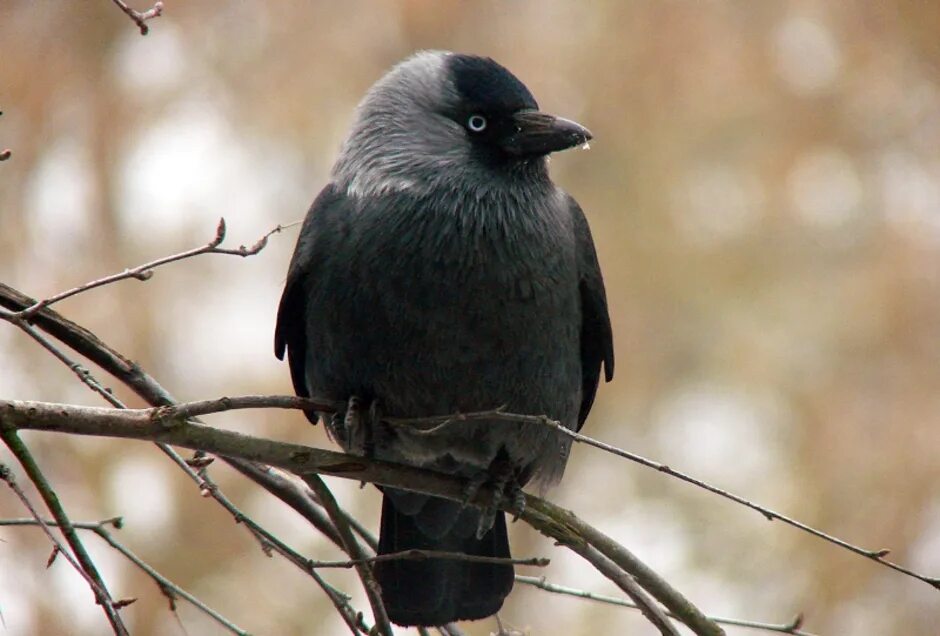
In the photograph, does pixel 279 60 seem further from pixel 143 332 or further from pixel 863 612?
pixel 863 612

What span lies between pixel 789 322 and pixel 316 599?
4.04 metres

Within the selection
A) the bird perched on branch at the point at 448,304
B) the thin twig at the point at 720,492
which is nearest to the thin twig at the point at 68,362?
the thin twig at the point at 720,492

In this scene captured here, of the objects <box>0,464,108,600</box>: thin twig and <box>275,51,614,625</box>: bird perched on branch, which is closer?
<box>0,464,108,600</box>: thin twig

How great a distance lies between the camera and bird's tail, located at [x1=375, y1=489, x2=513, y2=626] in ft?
14.5

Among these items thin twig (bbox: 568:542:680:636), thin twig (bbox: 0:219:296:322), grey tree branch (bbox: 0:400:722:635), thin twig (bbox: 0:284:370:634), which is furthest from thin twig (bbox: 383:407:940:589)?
thin twig (bbox: 0:219:296:322)

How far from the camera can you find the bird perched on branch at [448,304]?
3.99 m

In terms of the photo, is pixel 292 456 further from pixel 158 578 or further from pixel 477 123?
pixel 477 123

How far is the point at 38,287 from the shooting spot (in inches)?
300

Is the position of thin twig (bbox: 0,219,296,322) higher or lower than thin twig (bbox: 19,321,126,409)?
higher

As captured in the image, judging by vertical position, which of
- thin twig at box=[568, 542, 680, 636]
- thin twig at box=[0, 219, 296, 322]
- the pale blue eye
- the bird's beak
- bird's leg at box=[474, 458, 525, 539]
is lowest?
thin twig at box=[568, 542, 680, 636]

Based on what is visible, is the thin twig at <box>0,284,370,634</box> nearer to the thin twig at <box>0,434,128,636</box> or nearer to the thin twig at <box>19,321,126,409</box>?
the thin twig at <box>19,321,126,409</box>

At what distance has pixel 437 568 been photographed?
450 cm

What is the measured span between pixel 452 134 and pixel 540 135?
338mm

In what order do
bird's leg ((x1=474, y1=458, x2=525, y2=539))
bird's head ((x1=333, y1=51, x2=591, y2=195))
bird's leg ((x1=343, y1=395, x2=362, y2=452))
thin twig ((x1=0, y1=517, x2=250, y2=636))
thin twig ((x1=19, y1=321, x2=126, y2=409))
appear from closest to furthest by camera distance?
thin twig ((x1=19, y1=321, x2=126, y2=409))
thin twig ((x1=0, y1=517, x2=250, y2=636))
bird's leg ((x1=474, y1=458, x2=525, y2=539))
bird's leg ((x1=343, y1=395, x2=362, y2=452))
bird's head ((x1=333, y1=51, x2=591, y2=195))
